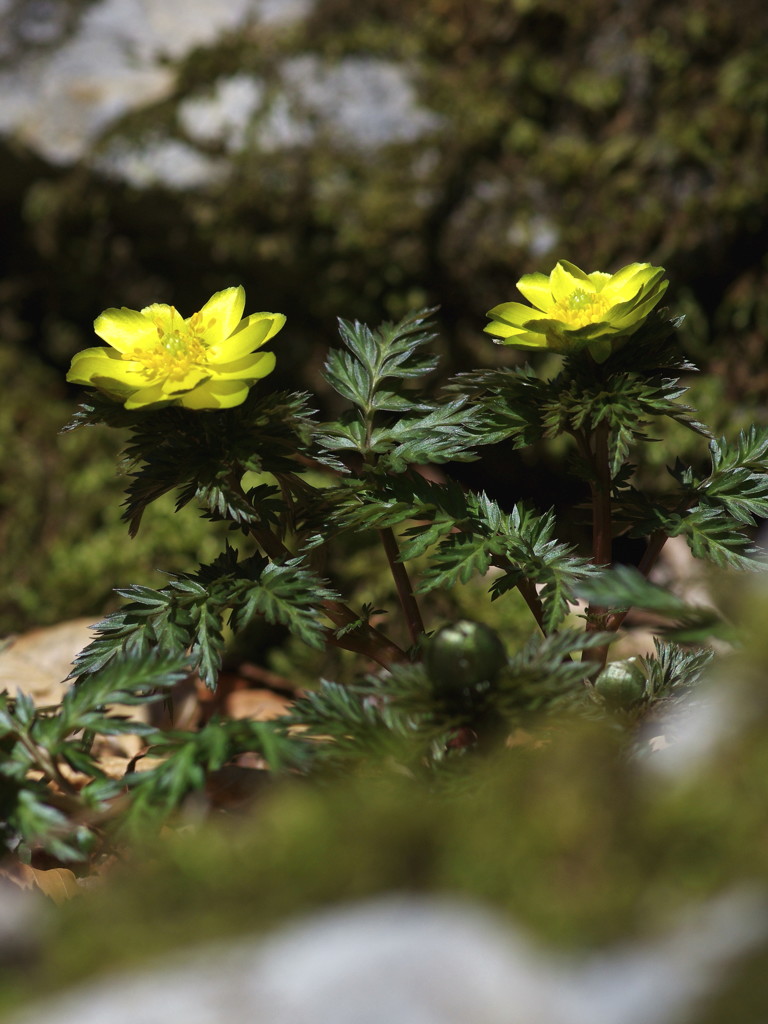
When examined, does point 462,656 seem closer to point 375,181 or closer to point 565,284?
point 565,284

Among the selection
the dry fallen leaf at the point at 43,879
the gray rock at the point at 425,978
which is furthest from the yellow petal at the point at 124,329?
the gray rock at the point at 425,978

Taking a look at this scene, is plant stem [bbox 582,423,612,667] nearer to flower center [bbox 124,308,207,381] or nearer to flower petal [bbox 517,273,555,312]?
flower petal [bbox 517,273,555,312]

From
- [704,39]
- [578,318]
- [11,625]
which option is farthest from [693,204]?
[11,625]

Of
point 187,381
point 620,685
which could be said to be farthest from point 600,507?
point 187,381

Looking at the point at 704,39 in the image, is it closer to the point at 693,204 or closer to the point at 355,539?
the point at 693,204

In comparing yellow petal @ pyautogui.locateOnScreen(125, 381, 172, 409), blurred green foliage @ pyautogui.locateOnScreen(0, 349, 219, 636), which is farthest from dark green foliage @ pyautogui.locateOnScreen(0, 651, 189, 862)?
blurred green foliage @ pyautogui.locateOnScreen(0, 349, 219, 636)
